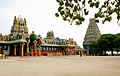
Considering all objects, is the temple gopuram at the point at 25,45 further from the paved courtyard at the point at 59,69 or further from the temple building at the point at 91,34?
the paved courtyard at the point at 59,69

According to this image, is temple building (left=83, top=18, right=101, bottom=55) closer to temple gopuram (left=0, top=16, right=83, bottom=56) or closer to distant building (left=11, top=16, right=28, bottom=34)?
temple gopuram (left=0, top=16, right=83, bottom=56)

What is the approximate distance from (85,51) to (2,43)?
5254 centimetres

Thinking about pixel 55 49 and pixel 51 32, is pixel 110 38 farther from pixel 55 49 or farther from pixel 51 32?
pixel 51 32

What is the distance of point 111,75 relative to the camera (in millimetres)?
12086

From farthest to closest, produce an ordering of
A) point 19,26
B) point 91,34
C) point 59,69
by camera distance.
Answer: point 91,34 → point 19,26 → point 59,69

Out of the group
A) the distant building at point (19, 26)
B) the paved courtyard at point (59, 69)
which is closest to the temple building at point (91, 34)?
the distant building at point (19, 26)

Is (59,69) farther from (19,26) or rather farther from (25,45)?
(19,26)

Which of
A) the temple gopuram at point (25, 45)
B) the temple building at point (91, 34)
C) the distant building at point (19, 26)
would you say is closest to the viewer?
the temple gopuram at point (25, 45)

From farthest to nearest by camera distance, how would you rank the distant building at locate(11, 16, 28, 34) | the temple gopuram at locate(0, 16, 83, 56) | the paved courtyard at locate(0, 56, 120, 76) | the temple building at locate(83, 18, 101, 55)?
the temple building at locate(83, 18, 101, 55) → the distant building at locate(11, 16, 28, 34) → the temple gopuram at locate(0, 16, 83, 56) → the paved courtyard at locate(0, 56, 120, 76)

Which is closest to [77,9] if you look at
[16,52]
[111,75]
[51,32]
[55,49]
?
[111,75]

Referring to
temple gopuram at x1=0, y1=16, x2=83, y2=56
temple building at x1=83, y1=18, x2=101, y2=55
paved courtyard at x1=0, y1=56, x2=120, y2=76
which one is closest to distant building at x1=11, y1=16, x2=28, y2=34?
temple gopuram at x1=0, y1=16, x2=83, y2=56

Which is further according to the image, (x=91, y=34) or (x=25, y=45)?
(x=91, y=34)

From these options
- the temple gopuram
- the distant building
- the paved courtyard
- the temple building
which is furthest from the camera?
the temple building

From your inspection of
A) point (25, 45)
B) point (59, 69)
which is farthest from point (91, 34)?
point (59, 69)
